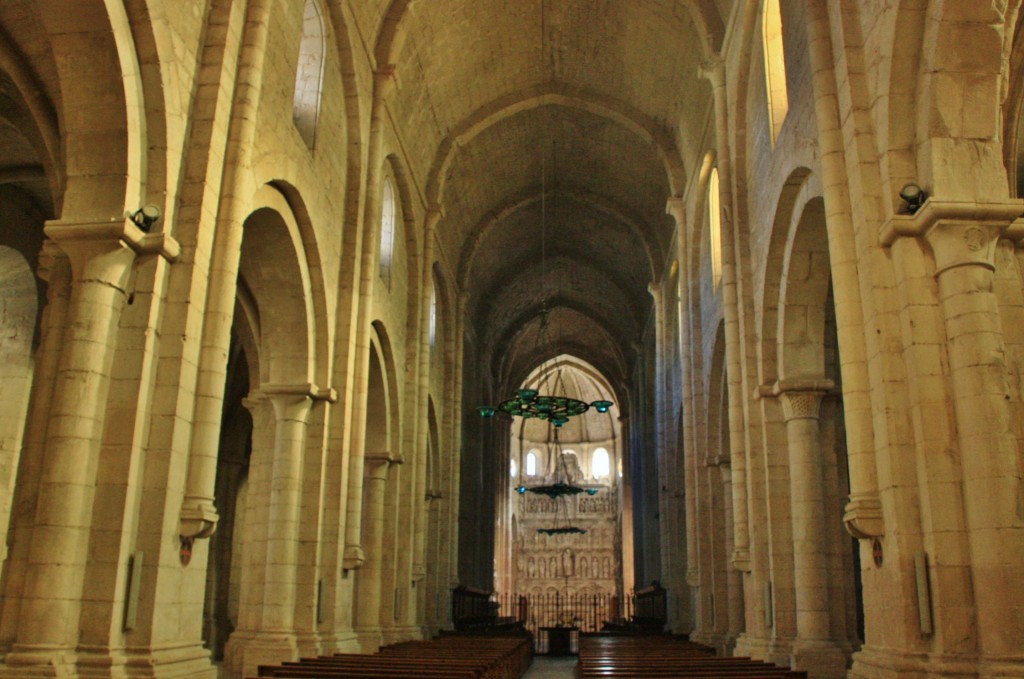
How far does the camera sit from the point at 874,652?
9062 millimetres

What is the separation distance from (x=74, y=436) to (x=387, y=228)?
42.7 ft

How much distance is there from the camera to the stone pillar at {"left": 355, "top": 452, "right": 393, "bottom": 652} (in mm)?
18062

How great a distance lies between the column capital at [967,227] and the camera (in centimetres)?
862

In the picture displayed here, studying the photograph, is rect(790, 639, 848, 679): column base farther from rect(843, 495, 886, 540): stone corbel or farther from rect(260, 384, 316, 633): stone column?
rect(260, 384, 316, 633): stone column

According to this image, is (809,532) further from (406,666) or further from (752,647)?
(406,666)

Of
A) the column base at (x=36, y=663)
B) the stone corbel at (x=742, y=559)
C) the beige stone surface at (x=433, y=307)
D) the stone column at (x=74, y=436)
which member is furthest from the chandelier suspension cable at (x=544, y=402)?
the column base at (x=36, y=663)

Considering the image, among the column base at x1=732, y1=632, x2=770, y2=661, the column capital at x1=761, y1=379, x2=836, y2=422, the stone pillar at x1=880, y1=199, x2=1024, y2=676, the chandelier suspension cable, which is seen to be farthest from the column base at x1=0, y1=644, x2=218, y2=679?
the chandelier suspension cable

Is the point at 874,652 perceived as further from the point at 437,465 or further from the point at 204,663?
the point at 437,465

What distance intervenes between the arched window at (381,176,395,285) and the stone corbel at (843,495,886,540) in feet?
41.9

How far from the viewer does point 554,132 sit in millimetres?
26391

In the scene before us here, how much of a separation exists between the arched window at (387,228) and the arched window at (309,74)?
196 inches

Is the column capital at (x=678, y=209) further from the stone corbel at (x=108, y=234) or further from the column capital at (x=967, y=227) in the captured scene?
the stone corbel at (x=108, y=234)

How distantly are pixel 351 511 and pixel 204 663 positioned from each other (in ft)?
21.5

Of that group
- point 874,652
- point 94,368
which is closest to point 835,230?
point 874,652
